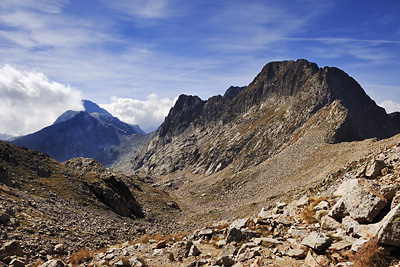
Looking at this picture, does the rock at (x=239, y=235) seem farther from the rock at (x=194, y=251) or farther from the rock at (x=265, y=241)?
the rock at (x=194, y=251)

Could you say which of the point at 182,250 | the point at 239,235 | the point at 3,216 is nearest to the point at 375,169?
A: the point at 239,235

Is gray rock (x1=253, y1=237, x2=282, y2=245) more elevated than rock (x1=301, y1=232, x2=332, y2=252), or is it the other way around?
rock (x1=301, y1=232, x2=332, y2=252)

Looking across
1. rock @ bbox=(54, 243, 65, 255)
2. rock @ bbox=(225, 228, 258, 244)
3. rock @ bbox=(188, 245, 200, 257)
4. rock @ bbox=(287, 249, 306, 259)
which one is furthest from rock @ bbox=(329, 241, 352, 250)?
rock @ bbox=(54, 243, 65, 255)

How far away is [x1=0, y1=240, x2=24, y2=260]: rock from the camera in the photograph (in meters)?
15.4

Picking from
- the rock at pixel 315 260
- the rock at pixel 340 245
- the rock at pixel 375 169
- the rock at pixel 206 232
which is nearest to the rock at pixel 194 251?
the rock at pixel 206 232

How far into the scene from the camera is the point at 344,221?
34.8 feet

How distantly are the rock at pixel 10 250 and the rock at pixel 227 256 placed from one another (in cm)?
1439

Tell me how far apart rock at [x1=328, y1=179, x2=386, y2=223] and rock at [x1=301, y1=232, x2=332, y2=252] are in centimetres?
166

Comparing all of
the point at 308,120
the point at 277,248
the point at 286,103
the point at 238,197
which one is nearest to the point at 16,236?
the point at 277,248

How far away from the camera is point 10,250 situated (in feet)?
51.8

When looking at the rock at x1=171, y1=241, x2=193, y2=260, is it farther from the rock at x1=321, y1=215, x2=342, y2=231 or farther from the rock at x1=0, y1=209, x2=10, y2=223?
the rock at x1=0, y1=209, x2=10, y2=223

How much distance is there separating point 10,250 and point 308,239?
62.4 ft

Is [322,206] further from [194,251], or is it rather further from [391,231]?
[194,251]

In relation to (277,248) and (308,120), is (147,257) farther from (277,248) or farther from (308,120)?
(308,120)
